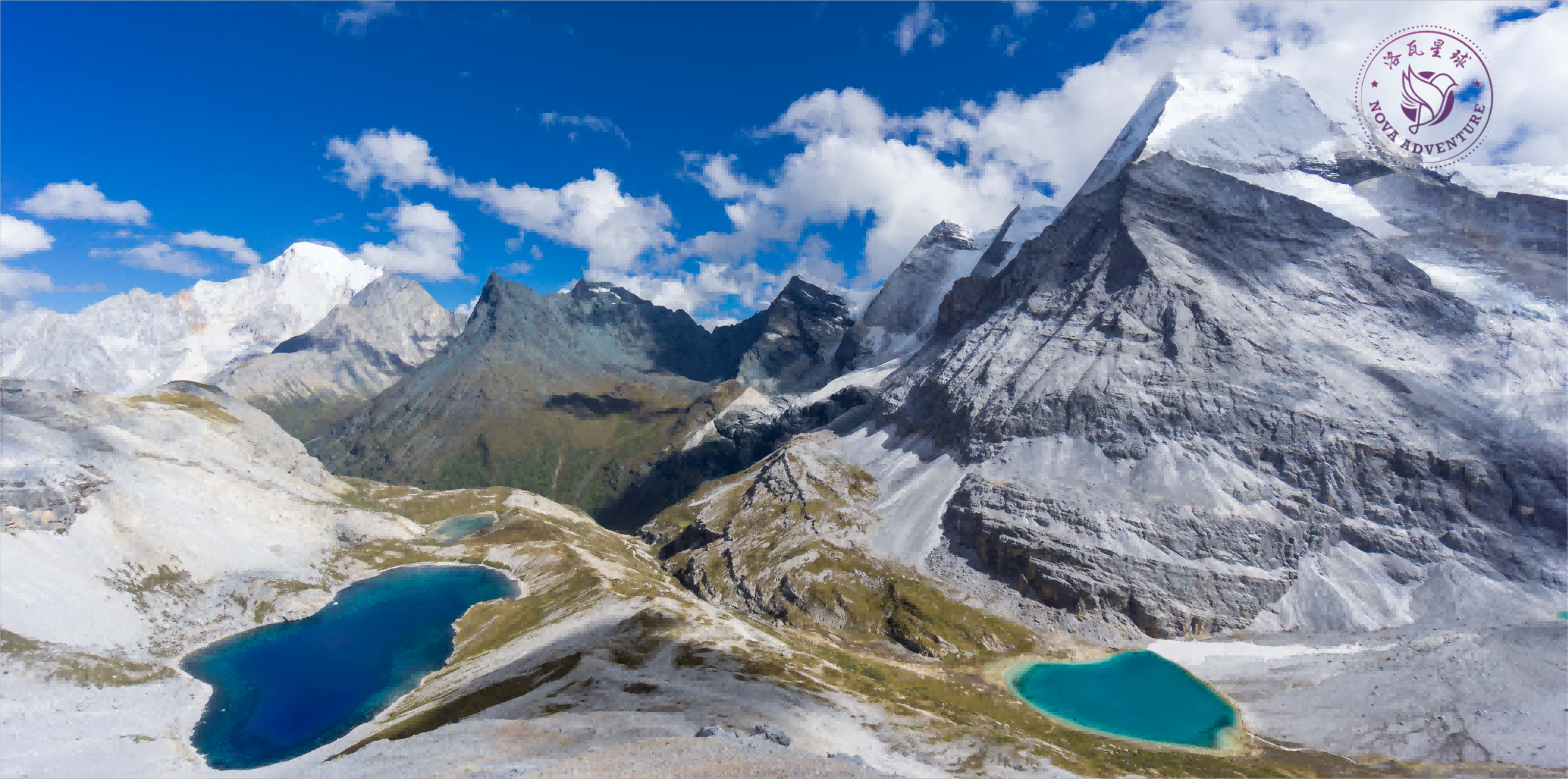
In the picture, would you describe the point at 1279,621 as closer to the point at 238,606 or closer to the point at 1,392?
the point at 238,606

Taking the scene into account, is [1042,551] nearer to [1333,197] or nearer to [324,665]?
[324,665]

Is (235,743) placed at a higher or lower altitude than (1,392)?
lower

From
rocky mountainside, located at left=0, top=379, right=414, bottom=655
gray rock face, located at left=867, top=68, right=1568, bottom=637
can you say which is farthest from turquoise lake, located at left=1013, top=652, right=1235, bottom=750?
rocky mountainside, located at left=0, top=379, right=414, bottom=655

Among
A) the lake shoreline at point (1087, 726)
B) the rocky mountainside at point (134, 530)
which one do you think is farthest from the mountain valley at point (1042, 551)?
the lake shoreline at point (1087, 726)

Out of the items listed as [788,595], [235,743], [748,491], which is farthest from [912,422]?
[235,743]

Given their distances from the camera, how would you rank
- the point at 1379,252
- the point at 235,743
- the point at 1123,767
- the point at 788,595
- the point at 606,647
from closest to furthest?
the point at 1123,767
the point at 235,743
the point at 606,647
the point at 788,595
the point at 1379,252

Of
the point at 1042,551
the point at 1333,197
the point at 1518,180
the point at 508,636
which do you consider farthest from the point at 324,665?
the point at 1518,180

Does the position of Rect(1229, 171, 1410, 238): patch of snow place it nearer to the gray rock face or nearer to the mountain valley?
the mountain valley
